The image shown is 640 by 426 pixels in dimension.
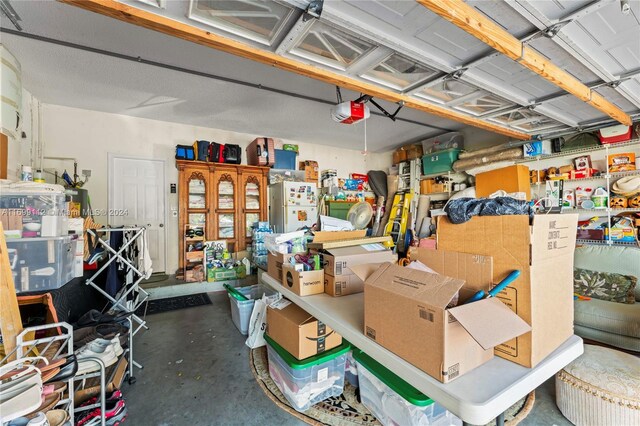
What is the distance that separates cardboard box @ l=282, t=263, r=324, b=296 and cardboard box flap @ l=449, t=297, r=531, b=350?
2.92ft

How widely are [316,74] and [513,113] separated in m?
2.72

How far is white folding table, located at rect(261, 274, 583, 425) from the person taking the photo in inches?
26.3

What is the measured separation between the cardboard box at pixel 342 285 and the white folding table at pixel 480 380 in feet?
1.10

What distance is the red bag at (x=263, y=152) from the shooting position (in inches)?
196

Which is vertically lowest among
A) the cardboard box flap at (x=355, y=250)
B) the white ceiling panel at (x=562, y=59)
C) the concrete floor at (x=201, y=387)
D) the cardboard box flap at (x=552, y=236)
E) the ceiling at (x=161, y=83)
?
the concrete floor at (x=201, y=387)

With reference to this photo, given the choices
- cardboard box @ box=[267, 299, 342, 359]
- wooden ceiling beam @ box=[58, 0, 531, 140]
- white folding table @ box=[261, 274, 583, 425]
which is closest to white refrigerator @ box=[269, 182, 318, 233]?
wooden ceiling beam @ box=[58, 0, 531, 140]

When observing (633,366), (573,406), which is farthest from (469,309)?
(633,366)

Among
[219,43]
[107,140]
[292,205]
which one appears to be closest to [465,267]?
[219,43]

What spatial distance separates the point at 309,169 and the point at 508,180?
363 cm

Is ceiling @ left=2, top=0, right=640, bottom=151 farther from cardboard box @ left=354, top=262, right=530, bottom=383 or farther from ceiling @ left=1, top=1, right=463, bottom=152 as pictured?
cardboard box @ left=354, top=262, right=530, bottom=383

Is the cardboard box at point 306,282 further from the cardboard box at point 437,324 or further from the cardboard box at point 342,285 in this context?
the cardboard box at point 437,324

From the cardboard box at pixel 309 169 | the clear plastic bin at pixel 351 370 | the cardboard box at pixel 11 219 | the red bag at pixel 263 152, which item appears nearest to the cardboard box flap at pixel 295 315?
the clear plastic bin at pixel 351 370

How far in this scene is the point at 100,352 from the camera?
174 centimetres

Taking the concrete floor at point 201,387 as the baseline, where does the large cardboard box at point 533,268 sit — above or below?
above
